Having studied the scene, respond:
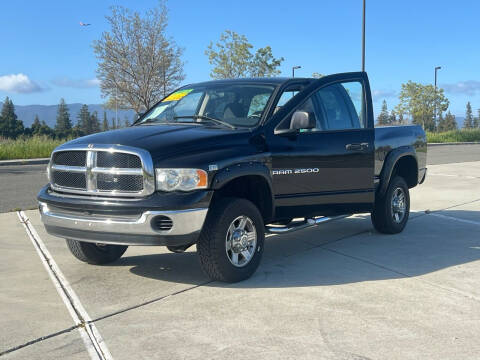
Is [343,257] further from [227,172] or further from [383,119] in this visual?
[383,119]

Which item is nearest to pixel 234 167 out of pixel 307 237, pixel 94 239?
Answer: pixel 94 239

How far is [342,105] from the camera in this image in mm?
6184

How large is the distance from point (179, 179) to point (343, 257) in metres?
2.24

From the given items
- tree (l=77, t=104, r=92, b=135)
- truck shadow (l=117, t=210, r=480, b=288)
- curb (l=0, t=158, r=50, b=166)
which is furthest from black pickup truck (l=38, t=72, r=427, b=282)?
tree (l=77, t=104, r=92, b=135)

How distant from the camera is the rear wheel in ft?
17.7

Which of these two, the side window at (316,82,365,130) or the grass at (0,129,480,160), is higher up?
the side window at (316,82,365,130)

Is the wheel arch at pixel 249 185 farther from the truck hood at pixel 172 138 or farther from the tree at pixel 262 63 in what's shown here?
the tree at pixel 262 63

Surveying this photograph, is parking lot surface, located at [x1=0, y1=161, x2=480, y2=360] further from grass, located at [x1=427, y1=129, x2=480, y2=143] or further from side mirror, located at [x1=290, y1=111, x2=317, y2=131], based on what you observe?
grass, located at [x1=427, y1=129, x2=480, y2=143]

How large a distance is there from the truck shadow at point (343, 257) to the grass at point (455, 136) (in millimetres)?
38130

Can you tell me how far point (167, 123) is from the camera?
550 cm

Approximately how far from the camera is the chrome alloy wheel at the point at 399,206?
6.93 meters

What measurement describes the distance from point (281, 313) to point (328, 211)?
205 centimetres

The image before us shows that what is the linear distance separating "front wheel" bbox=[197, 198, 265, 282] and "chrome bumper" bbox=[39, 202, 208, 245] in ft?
0.56

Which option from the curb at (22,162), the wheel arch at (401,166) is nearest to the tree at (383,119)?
the wheel arch at (401,166)
